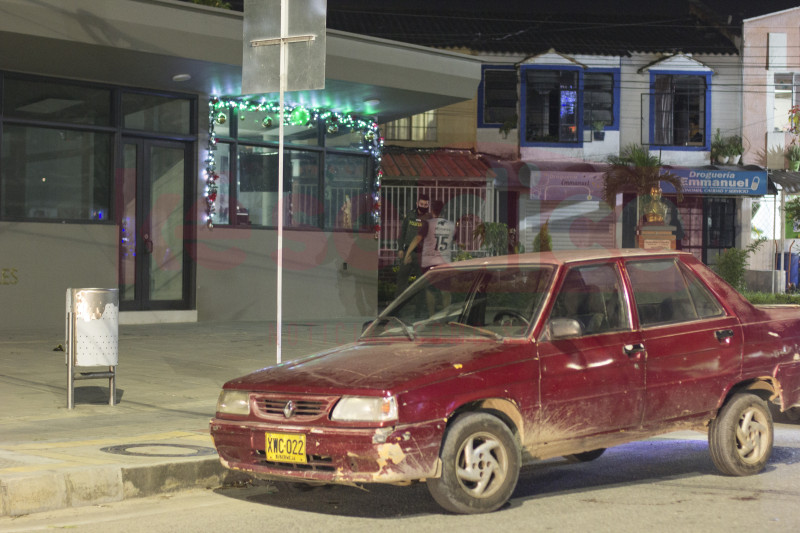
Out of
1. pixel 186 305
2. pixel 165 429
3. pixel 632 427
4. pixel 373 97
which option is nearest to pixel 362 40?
pixel 373 97

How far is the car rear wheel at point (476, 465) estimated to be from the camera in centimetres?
597

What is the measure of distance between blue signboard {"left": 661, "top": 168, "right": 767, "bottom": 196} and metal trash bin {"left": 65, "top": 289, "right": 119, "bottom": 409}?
24412mm

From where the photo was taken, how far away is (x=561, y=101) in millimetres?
32031

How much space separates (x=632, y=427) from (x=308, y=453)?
7.27ft

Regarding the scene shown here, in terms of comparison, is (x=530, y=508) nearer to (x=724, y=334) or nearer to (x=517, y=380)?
(x=517, y=380)

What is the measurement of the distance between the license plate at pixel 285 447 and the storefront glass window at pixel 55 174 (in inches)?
417

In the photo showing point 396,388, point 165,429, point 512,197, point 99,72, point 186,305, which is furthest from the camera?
point 512,197

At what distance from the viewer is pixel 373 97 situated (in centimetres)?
1819

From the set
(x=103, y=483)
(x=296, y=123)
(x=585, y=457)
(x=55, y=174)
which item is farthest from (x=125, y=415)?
(x=296, y=123)

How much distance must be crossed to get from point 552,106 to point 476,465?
26989mm

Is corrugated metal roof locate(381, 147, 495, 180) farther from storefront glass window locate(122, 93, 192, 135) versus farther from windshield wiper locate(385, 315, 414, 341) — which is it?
windshield wiper locate(385, 315, 414, 341)

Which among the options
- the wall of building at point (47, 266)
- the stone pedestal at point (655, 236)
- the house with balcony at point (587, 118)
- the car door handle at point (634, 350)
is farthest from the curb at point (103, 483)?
the house with balcony at point (587, 118)

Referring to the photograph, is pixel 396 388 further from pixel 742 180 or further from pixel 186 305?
pixel 742 180

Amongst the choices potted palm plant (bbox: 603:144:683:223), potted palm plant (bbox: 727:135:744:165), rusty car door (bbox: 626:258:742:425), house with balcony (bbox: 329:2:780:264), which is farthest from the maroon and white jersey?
potted palm plant (bbox: 727:135:744:165)
